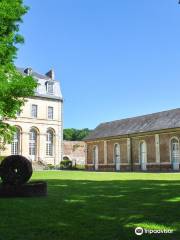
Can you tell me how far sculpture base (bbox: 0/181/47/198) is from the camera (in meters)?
11.1

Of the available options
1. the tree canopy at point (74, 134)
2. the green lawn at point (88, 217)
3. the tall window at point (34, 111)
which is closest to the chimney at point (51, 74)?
the tall window at point (34, 111)

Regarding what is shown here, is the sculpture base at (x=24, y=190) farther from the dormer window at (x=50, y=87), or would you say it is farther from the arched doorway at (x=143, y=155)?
the dormer window at (x=50, y=87)

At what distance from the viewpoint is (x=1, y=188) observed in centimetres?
1132

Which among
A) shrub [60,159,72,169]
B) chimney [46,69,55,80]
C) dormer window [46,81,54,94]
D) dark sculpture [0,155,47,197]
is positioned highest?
chimney [46,69,55,80]

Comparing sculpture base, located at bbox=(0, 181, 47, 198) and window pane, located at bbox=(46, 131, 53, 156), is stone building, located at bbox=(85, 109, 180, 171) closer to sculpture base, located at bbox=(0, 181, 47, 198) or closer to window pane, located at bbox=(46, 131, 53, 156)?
window pane, located at bbox=(46, 131, 53, 156)

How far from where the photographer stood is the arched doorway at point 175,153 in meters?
38.9

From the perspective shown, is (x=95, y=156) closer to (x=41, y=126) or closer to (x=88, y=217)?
(x=41, y=126)

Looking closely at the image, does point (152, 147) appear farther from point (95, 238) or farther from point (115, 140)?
point (95, 238)

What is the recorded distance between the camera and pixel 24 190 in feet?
36.6

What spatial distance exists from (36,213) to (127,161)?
37.4 meters

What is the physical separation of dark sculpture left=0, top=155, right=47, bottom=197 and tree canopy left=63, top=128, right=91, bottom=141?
311 feet

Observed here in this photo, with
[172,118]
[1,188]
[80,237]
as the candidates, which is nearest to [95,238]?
[80,237]

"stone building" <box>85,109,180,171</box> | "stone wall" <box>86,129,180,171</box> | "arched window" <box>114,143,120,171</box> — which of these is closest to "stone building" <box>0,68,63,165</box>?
"stone building" <box>85,109,180,171</box>

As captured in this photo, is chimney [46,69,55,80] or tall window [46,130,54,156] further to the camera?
chimney [46,69,55,80]
